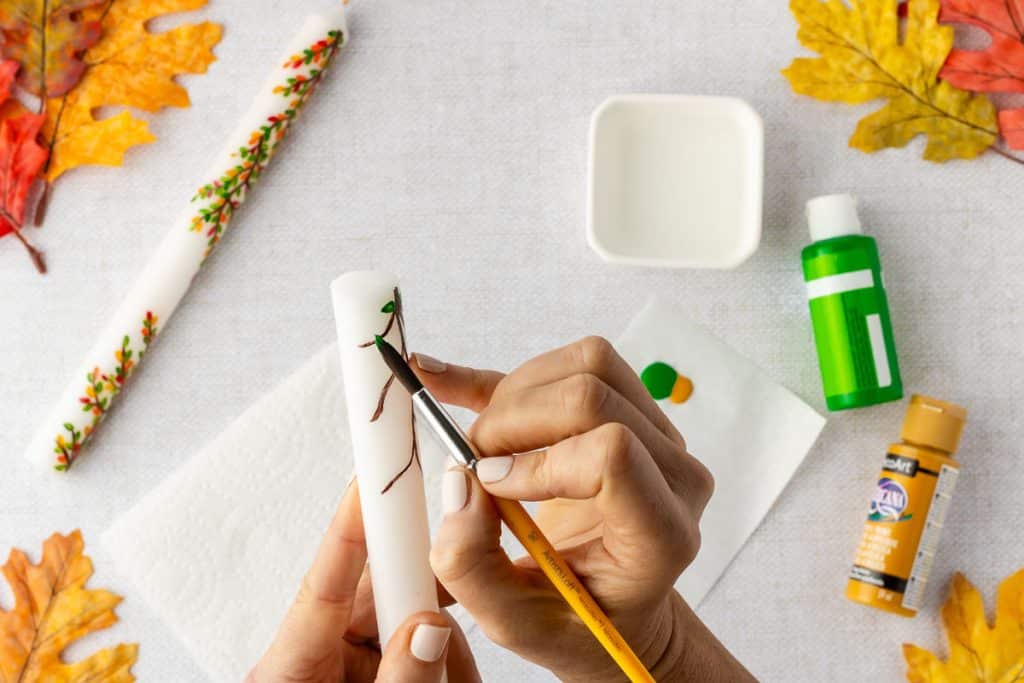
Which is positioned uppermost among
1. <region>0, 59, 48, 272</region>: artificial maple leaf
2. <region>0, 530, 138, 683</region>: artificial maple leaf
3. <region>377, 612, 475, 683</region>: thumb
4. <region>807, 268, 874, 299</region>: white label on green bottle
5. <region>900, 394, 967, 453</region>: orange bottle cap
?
<region>0, 59, 48, 272</region>: artificial maple leaf

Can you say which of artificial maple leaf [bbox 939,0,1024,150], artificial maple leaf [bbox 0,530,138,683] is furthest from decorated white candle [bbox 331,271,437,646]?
artificial maple leaf [bbox 939,0,1024,150]

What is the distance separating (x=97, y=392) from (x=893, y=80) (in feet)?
2.31

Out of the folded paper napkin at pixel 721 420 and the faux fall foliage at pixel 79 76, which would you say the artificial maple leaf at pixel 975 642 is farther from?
the faux fall foliage at pixel 79 76

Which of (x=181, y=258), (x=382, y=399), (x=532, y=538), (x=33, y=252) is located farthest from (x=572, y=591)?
(x=33, y=252)

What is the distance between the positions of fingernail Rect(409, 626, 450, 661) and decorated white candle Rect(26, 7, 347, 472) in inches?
16.2

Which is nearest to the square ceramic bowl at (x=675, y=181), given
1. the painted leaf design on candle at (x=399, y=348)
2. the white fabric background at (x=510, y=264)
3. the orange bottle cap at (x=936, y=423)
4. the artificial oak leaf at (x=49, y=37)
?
the white fabric background at (x=510, y=264)

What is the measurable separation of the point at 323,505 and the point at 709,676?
0.34 meters

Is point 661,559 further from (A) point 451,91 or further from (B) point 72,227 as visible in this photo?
(B) point 72,227

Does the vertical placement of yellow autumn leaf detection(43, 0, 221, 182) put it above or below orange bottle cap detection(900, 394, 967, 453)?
above

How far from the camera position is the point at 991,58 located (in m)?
0.77

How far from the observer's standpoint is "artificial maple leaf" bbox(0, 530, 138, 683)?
754 millimetres

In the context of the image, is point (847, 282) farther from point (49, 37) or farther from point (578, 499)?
point (49, 37)

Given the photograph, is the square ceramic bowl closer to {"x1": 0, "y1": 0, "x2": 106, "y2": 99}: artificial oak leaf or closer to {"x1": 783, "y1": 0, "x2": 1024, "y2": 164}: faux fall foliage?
{"x1": 783, "y1": 0, "x2": 1024, "y2": 164}: faux fall foliage

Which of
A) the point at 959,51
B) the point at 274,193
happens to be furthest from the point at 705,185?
the point at 274,193
